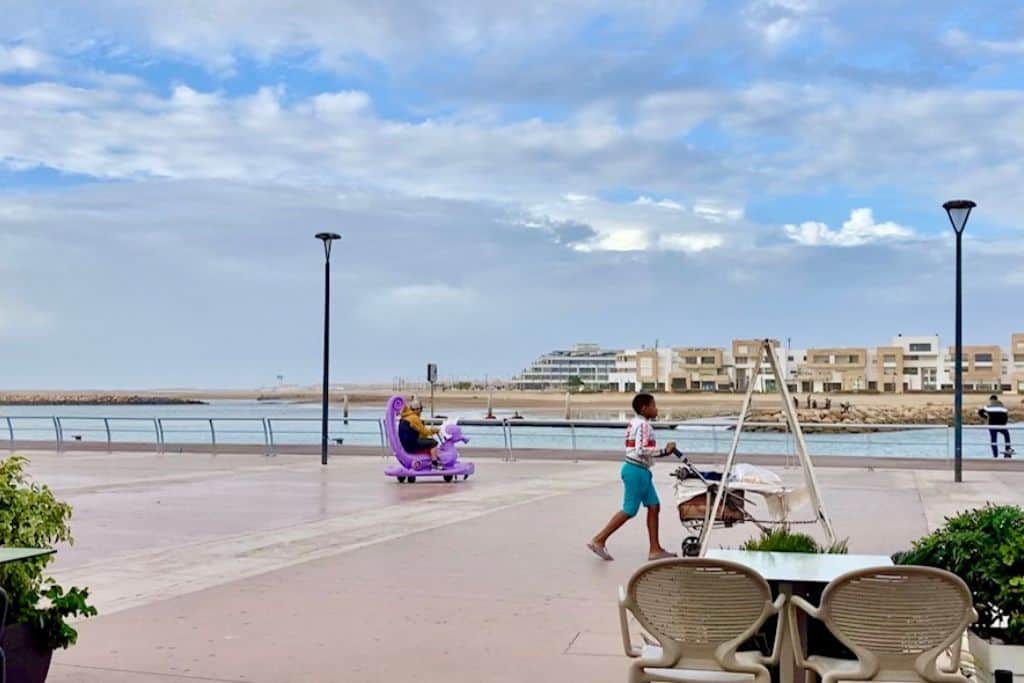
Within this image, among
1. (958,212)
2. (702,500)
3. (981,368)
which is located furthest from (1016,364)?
(702,500)

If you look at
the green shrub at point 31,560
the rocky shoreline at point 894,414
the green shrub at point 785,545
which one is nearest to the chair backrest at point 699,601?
the green shrub at point 785,545

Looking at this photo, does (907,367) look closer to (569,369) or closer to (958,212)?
(569,369)

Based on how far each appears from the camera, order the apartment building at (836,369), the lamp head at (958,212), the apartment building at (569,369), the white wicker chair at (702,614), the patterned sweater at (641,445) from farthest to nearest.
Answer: the apartment building at (569,369)
the apartment building at (836,369)
the lamp head at (958,212)
the patterned sweater at (641,445)
the white wicker chair at (702,614)

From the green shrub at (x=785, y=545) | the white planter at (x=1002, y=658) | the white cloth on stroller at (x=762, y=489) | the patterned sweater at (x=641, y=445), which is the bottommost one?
the white planter at (x=1002, y=658)

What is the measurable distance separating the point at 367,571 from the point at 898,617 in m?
5.63

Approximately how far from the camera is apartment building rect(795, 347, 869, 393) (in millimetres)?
131863

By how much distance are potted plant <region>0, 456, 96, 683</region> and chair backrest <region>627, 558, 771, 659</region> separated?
2.49m

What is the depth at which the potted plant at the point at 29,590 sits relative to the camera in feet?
16.0

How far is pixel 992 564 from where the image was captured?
4648 millimetres

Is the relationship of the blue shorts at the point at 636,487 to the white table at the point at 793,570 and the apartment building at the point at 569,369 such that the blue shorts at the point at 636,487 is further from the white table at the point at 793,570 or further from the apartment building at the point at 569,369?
the apartment building at the point at 569,369

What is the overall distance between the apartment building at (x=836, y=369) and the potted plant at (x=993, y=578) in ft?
415

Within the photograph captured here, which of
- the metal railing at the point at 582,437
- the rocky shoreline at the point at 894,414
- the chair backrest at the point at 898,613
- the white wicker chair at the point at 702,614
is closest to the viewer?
the chair backrest at the point at 898,613

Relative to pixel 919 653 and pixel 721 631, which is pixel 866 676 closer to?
pixel 919 653

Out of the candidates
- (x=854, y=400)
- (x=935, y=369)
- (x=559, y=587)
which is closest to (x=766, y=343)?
(x=559, y=587)
